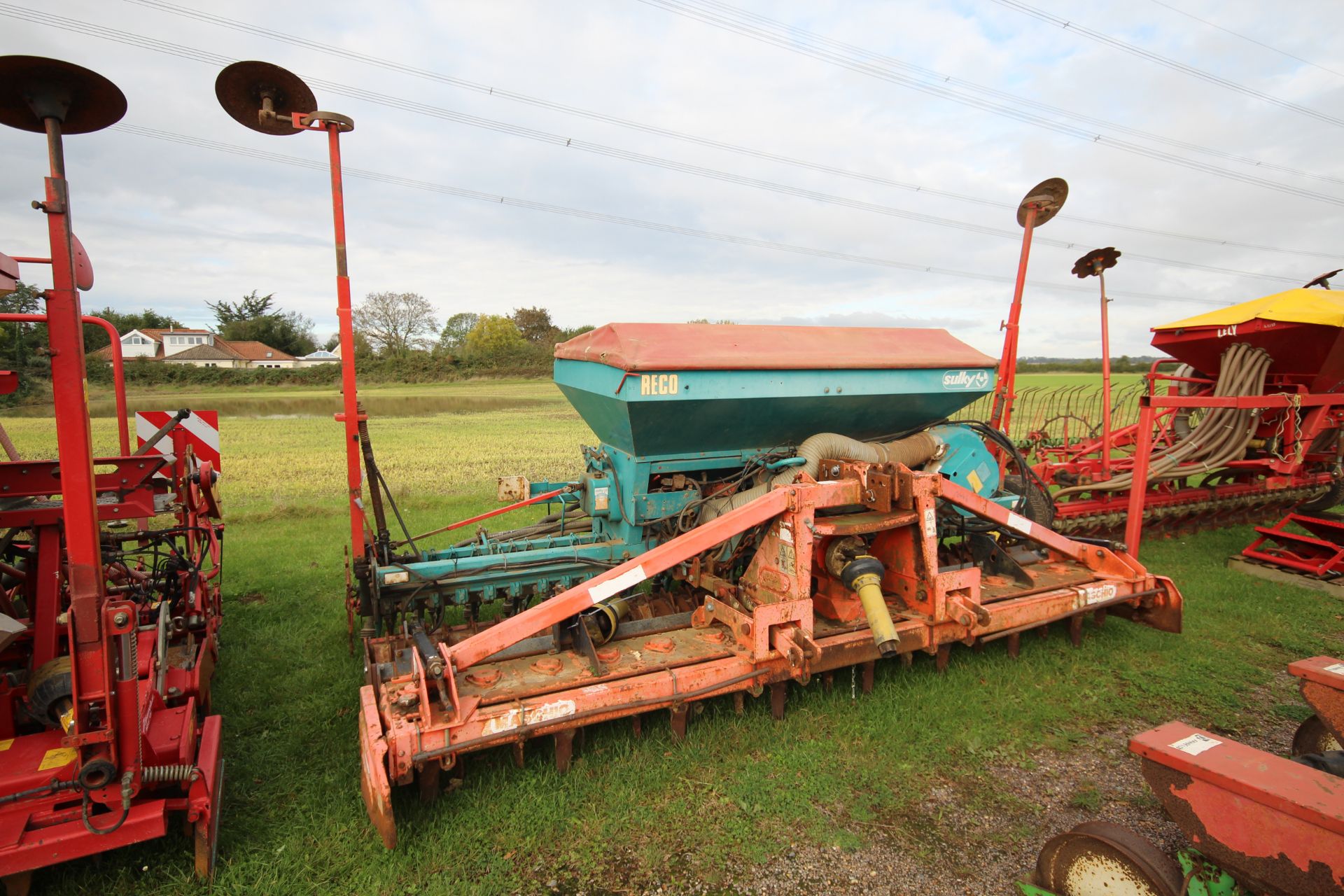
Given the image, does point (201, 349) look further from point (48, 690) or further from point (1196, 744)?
point (1196, 744)

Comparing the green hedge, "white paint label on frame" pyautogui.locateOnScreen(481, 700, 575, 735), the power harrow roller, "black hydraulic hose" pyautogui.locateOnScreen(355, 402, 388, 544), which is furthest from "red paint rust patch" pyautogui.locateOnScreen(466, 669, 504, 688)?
the green hedge

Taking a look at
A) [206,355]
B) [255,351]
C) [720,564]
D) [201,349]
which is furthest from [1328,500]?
[255,351]

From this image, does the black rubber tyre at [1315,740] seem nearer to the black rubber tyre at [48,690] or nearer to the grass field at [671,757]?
the grass field at [671,757]

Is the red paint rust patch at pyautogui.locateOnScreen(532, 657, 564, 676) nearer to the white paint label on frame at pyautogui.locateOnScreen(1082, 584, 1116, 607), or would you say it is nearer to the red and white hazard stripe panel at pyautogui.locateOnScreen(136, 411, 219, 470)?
the white paint label on frame at pyautogui.locateOnScreen(1082, 584, 1116, 607)

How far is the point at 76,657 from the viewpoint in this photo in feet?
7.79

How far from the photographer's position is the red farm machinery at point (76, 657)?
7.52ft

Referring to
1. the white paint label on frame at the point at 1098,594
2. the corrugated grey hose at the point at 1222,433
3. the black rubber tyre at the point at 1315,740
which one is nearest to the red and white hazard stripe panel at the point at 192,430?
the white paint label on frame at the point at 1098,594

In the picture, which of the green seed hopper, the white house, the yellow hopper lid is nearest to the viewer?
the green seed hopper

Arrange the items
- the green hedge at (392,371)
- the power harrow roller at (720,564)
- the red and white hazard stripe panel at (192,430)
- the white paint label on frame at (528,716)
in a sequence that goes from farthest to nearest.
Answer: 1. the green hedge at (392,371)
2. the red and white hazard stripe panel at (192,430)
3. the power harrow roller at (720,564)
4. the white paint label on frame at (528,716)

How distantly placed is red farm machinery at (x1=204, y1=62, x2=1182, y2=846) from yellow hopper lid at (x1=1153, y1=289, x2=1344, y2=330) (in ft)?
12.4

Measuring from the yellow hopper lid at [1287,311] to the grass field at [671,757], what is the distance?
105 inches

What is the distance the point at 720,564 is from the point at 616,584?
4.04 feet

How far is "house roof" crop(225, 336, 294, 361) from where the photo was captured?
53.0m

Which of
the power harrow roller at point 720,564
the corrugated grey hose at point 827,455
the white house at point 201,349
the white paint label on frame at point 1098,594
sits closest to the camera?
the power harrow roller at point 720,564
